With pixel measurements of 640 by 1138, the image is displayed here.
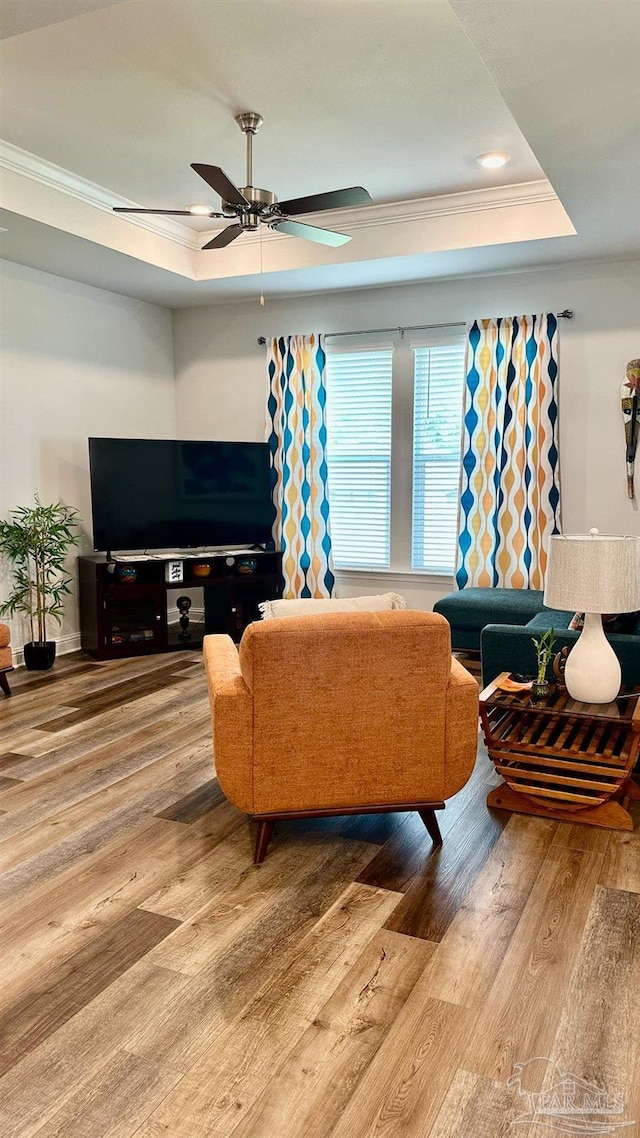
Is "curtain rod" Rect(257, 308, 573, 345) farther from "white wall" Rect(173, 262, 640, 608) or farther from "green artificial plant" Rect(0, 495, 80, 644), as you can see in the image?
"green artificial plant" Rect(0, 495, 80, 644)

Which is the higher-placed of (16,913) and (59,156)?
(59,156)

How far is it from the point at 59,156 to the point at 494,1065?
4.55 meters

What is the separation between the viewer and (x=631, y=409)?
526 cm

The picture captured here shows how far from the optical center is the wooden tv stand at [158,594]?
5.67 metres

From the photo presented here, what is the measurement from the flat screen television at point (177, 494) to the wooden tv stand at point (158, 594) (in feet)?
0.52

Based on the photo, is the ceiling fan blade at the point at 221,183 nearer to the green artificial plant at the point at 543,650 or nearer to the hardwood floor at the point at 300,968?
the green artificial plant at the point at 543,650

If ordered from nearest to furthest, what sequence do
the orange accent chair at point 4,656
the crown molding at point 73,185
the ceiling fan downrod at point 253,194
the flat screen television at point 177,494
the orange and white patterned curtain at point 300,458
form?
the ceiling fan downrod at point 253,194
the crown molding at point 73,185
the orange accent chair at point 4,656
the flat screen television at point 177,494
the orange and white patterned curtain at point 300,458

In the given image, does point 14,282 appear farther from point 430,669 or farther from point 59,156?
point 430,669

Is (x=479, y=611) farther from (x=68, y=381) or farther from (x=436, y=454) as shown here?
(x=68, y=381)

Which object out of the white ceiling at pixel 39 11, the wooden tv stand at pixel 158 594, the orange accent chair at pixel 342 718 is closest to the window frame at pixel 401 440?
the wooden tv stand at pixel 158 594

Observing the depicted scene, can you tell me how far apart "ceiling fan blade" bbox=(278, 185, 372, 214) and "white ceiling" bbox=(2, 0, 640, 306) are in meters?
0.49

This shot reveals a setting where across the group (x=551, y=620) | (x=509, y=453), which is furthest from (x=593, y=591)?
(x=509, y=453)

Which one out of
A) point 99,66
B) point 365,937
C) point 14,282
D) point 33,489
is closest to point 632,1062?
point 365,937

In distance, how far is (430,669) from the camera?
263cm
